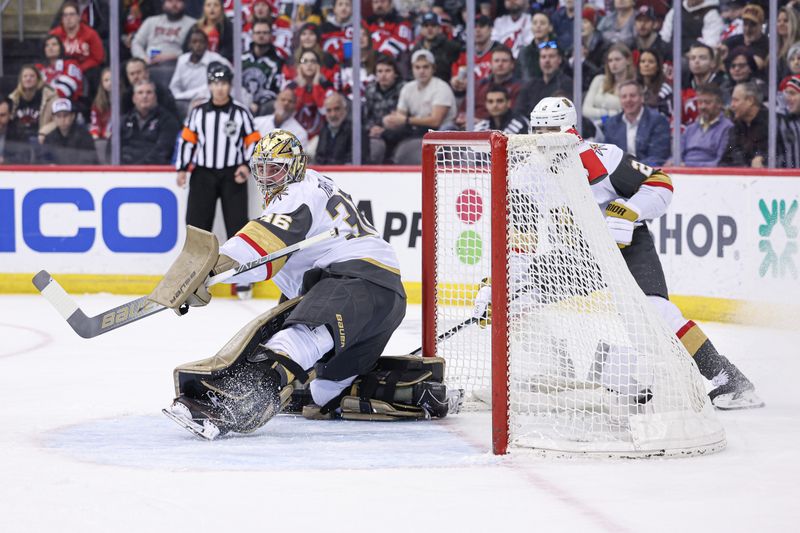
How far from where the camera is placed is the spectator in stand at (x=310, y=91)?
26.1 ft

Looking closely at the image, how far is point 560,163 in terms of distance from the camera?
3.73 metres

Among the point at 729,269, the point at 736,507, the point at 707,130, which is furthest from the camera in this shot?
the point at 707,130

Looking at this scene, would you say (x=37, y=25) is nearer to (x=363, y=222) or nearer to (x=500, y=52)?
(x=500, y=52)

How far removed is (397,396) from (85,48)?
15.3 feet

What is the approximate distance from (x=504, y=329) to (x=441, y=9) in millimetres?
4624

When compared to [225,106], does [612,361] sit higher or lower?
lower

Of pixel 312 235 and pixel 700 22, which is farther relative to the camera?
pixel 700 22

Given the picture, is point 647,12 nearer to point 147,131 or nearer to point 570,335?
point 147,131

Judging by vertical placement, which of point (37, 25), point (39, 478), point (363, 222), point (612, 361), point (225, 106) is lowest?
point (39, 478)

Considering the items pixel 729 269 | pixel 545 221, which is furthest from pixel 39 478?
pixel 729 269

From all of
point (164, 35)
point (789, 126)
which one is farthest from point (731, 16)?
point (164, 35)

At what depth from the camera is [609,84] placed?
25.0 ft

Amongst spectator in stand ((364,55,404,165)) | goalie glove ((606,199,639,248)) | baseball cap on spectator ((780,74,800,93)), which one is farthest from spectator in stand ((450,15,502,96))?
goalie glove ((606,199,639,248))

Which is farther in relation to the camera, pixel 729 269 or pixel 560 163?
pixel 729 269
